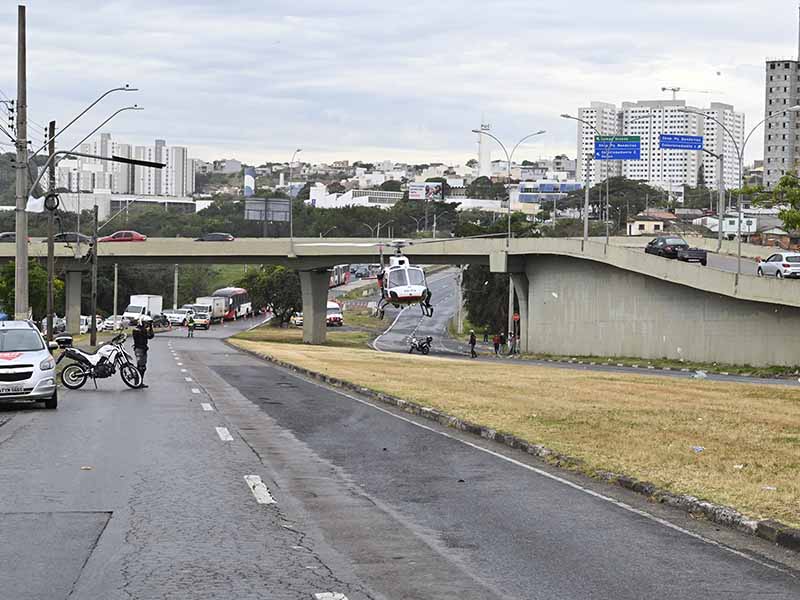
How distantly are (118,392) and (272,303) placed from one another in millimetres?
97478

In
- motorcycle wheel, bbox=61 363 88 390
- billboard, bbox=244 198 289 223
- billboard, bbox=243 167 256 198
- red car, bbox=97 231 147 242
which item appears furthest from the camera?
billboard, bbox=243 167 256 198

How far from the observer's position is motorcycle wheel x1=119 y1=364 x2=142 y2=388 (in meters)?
29.4

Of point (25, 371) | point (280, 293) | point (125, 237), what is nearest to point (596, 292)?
point (125, 237)

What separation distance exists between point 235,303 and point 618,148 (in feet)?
208

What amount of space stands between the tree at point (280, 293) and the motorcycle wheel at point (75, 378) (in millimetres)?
92958

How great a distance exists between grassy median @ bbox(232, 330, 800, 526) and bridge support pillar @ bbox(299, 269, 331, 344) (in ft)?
178

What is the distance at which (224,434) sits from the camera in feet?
60.8

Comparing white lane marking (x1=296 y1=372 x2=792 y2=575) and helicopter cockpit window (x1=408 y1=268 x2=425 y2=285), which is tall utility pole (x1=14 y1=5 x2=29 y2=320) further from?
helicopter cockpit window (x1=408 y1=268 x2=425 y2=285)

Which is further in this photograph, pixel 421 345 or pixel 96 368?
pixel 421 345

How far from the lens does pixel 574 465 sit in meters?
15.2

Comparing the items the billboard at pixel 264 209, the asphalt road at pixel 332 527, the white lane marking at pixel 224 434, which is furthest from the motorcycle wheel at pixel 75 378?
the billboard at pixel 264 209

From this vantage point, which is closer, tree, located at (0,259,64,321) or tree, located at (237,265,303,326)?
tree, located at (0,259,64,321)

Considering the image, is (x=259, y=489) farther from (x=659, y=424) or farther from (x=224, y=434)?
(x=659, y=424)

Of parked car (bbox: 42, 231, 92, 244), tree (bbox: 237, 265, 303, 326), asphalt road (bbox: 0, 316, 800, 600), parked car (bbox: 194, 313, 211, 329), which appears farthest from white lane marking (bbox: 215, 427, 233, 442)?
tree (bbox: 237, 265, 303, 326)
